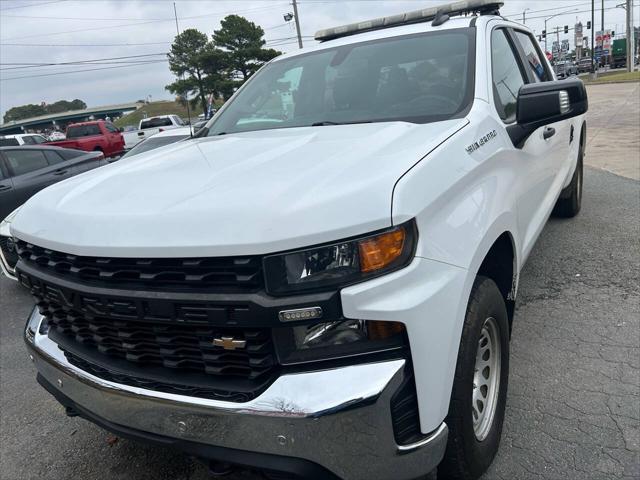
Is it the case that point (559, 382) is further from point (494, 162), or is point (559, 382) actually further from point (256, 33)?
point (256, 33)

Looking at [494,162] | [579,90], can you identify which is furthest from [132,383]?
[579,90]

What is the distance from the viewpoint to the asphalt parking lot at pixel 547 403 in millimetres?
2463

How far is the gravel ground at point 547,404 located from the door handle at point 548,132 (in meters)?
1.24

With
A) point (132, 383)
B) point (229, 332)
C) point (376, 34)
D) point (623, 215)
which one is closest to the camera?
point (229, 332)

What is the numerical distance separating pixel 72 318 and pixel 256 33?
46835 mm

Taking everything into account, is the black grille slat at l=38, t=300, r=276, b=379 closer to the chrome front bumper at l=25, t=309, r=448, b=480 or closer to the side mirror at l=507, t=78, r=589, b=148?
the chrome front bumper at l=25, t=309, r=448, b=480

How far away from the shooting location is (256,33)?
1790 inches

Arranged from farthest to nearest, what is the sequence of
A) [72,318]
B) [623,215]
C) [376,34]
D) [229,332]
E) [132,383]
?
[623,215] < [376,34] < [72,318] < [132,383] < [229,332]

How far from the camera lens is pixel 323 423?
162 centimetres

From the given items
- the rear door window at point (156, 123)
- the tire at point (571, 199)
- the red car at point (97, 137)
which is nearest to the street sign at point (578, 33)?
the rear door window at point (156, 123)

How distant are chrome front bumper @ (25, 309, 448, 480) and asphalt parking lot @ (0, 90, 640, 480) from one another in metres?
0.69

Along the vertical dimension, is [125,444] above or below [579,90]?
below

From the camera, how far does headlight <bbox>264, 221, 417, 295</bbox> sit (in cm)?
166

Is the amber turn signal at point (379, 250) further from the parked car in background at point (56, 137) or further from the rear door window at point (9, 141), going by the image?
the parked car in background at point (56, 137)
